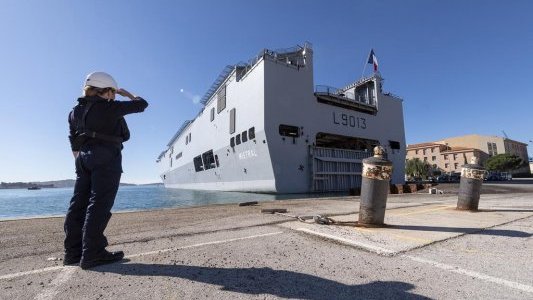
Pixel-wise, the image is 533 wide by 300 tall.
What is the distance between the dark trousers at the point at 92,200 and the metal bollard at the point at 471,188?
687 cm

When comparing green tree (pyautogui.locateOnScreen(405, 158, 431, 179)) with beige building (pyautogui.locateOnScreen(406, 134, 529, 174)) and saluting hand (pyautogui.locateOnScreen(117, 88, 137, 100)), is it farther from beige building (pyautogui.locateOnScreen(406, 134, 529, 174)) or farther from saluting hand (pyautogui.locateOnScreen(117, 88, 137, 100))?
saluting hand (pyautogui.locateOnScreen(117, 88, 137, 100))

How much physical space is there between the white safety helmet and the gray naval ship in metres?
19.7

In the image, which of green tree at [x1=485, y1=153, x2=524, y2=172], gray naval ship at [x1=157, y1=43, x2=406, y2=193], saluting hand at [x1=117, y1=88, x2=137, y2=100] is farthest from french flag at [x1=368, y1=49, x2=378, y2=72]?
green tree at [x1=485, y1=153, x2=524, y2=172]

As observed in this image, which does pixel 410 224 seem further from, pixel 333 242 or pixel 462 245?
pixel 333 242

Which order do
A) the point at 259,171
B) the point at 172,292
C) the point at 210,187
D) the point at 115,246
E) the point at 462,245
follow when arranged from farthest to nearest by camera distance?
the point at 210,187
the point at 259,171
the point at 115,246
the point at 462,245
the point at 172,292

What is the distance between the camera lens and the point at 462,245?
120 inches

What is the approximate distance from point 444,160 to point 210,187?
76.5 m

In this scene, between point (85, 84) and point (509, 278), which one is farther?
point (85, 84)

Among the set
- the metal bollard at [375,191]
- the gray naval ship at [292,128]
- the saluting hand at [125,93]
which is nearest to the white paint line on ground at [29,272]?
the saluting hand at [125,93]

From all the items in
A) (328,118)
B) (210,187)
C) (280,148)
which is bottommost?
(210,187)

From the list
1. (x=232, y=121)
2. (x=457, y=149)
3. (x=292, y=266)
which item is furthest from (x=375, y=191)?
(x=457, y=149)

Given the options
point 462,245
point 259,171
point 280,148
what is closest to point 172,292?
point 462,245

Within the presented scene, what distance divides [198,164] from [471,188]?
4022cm

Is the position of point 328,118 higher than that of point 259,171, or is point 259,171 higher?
point 328,118
